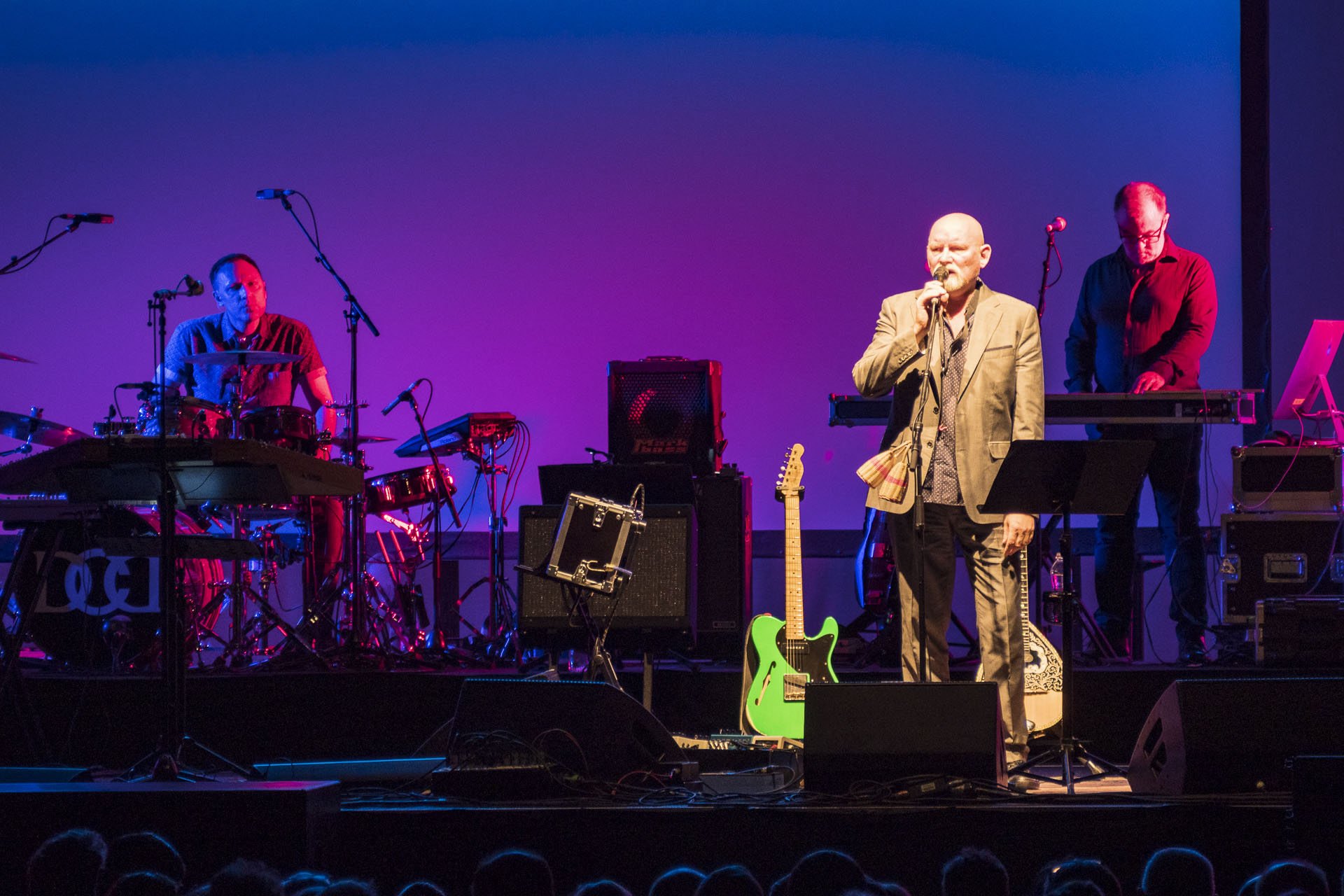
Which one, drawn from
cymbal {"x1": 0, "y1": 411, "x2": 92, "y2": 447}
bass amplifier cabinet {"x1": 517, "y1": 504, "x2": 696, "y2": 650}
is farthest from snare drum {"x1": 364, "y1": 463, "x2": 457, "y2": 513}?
cymbal {"x1": 0, "y1": 411, "x2": 92, "y2": 447}

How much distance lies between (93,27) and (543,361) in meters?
3.51

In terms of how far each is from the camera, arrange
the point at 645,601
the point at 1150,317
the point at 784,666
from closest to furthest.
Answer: the point at 784,666 → the point at 645,601 → the point at 1150,317

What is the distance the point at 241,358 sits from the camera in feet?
17.6

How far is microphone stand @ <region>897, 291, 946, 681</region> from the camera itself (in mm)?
3699

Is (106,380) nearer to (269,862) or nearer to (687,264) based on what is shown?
(687,264)

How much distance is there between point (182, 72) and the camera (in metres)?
7.34

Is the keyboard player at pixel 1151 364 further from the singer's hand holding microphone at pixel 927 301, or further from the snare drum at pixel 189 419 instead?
the snare drum at pixel 189 419

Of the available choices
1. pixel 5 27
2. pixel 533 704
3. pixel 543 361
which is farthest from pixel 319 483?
pixel 5 27

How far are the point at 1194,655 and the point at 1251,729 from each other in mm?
2420

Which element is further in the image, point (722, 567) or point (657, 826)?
point (722, 567)

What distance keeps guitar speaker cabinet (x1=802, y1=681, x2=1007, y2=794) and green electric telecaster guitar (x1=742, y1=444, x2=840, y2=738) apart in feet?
4.69

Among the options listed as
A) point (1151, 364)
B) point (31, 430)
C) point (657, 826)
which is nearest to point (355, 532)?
point (31, 430)

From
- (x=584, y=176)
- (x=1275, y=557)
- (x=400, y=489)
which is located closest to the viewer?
(x=1275, y=557)

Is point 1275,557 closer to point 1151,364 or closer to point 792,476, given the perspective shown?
point 1151,364
